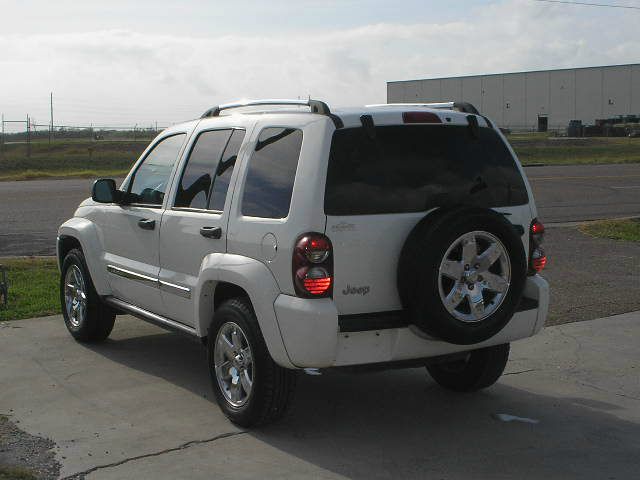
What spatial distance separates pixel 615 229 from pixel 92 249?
10.1 m

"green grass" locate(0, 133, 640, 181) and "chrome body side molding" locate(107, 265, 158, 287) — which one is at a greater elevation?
"green grass" locate(0, 133, 640, 181)

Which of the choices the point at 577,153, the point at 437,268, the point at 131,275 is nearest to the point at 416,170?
the point at 437,268

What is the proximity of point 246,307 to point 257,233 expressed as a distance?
1.52 ft

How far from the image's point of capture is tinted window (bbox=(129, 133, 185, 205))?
6.82 meters

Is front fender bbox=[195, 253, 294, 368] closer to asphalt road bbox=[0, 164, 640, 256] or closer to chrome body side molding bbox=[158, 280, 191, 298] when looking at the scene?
chrome body side molding bbox=[158, 280, 191, 298]

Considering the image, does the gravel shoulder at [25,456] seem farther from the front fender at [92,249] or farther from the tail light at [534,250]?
the tail light at [534,250]

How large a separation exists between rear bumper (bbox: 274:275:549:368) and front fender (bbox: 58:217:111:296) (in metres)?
2.80

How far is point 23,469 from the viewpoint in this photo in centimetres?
493

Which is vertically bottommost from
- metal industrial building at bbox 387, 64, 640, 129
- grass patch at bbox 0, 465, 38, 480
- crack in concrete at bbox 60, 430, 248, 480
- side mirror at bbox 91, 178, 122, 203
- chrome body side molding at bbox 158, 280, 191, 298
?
crack in concrete at bbox 60, 430, 248, 480

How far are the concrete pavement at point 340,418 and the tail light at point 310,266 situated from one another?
0.94 meters

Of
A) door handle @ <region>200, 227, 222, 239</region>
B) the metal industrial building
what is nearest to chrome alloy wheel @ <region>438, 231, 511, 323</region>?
door handle @ <region>200, 227, 222, 239</region>

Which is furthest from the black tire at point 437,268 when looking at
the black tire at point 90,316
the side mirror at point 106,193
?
the black tire at point 90,316

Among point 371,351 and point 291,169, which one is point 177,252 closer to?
point 291,169

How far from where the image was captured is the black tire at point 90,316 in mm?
7758
